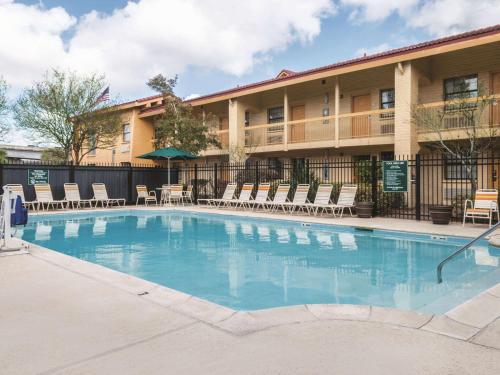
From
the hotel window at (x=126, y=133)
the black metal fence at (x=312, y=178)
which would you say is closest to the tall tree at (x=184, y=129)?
the black metal fence at (x=312, y=178)

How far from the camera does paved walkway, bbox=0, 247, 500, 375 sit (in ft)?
8.39

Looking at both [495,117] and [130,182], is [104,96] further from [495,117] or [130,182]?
[495,117]

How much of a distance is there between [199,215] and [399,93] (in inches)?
354

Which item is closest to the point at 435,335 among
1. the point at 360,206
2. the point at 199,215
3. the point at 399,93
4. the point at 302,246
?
the point at 302,246

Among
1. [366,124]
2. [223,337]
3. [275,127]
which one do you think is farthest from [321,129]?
[223,337]

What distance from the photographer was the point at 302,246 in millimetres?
8422

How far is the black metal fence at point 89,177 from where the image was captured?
15648 millimetres

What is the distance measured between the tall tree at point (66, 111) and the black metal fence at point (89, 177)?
4217 mm

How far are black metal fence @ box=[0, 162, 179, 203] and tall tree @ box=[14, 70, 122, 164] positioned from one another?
4.22 meters

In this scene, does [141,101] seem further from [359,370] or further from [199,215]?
[359,370]

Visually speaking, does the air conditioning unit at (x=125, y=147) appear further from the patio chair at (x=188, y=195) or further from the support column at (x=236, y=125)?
the support column at (x=236, y=125)

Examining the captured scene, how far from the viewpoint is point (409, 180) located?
13578 mm

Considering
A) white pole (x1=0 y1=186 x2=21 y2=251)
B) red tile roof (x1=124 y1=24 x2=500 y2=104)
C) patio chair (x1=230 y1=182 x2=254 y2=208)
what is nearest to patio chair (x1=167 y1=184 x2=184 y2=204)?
patio chair (x1=230 y1=182 x2=254 y2=208)

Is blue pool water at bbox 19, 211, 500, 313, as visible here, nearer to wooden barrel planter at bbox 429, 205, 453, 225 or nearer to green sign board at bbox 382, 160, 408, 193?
wooden barrel planter at bbox 429, 205, 453, 225
